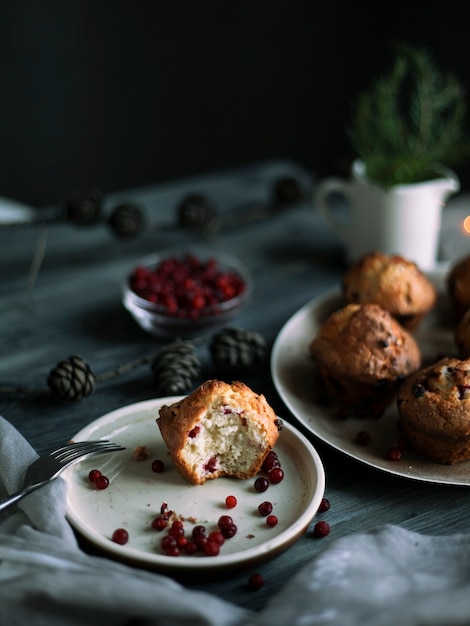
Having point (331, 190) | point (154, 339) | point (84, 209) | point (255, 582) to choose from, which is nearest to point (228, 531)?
point (255, 582)

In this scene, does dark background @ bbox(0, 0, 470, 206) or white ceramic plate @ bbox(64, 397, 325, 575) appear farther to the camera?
dark background @ bbox(0, 0, 470, 206)

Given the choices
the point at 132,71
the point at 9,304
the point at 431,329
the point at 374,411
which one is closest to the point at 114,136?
the point at 132,71

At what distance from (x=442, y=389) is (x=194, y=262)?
101cm

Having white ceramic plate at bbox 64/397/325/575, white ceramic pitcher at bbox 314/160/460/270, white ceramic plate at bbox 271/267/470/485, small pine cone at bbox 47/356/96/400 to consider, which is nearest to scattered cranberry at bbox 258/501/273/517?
white ceramic plate at bbox 64/397/325/575

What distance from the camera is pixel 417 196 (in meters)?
2.48

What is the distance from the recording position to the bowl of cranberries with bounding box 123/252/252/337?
2.22 meters

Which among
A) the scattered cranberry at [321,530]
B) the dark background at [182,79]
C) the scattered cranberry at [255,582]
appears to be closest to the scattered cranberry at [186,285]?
the scattered cranberry at [321,530]

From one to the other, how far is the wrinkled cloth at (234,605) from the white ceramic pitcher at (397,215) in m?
1.29

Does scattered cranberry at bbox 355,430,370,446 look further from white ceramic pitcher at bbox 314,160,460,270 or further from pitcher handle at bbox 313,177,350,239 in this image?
pitcher handle at bbox 313,177,350,239

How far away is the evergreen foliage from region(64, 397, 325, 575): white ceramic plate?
1175 millimetres

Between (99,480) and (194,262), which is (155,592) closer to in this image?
(99,480)

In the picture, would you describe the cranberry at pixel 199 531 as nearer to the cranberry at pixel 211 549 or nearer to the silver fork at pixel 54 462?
the cranberry at pixel 211 549

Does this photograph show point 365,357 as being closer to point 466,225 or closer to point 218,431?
point 218,431

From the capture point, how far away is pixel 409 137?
8.89 ft
